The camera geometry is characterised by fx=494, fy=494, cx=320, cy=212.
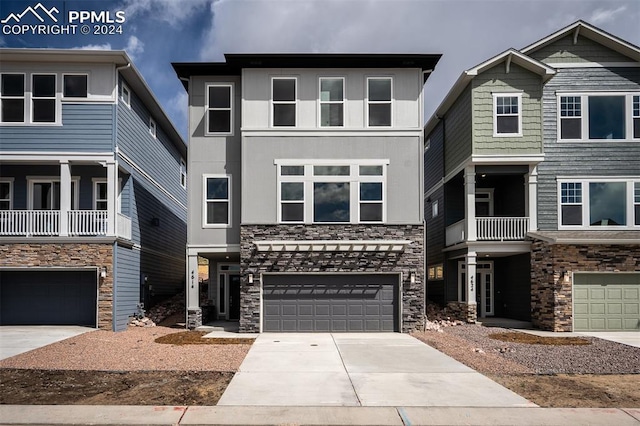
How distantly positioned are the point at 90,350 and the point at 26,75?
9.75 metres

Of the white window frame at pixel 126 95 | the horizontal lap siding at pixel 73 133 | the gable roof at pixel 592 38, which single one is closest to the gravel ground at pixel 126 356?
the horizontal lap siding at pixel 73 133

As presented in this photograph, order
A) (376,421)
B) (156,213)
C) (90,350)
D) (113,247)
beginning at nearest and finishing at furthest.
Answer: (376,421)
(90,350)
(113,247)
(156,213)

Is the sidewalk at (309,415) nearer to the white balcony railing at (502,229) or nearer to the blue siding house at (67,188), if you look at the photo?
the blue siding house at (67,188)

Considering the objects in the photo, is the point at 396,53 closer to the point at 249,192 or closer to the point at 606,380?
the point at 249,192

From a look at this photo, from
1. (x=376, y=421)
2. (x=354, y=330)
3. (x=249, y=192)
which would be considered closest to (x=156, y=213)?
(x=249, y=192)

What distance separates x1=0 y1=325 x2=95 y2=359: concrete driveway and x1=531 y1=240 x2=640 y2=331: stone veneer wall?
14990 millimetres

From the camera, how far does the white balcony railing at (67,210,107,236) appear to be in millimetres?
16109

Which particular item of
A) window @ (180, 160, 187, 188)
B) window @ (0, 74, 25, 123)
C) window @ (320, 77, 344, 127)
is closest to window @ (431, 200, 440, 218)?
window @ (320, 77, 344, 127)

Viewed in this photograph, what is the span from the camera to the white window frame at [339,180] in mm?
16250

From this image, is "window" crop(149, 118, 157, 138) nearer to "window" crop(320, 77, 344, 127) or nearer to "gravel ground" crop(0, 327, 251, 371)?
"window" crop(320, 77, 344, 127)

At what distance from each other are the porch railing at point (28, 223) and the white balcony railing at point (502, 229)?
14445mm

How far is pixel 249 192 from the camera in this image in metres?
16.3

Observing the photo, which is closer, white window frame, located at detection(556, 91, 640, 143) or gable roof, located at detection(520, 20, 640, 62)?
gable roof, located at detection(520, 20, 640, 62)

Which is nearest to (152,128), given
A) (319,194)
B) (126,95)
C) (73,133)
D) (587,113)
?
(126,95)
